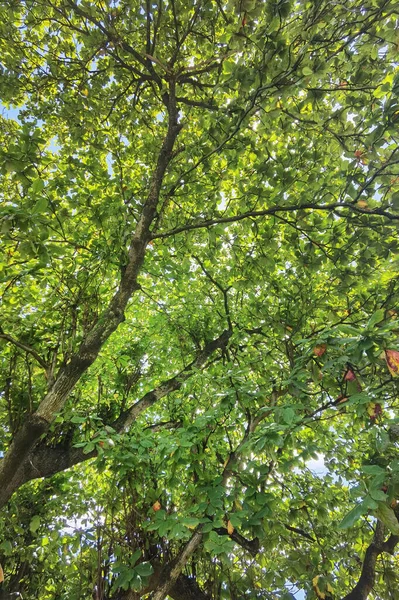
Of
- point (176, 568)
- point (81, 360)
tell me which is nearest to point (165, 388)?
point (81, 360)

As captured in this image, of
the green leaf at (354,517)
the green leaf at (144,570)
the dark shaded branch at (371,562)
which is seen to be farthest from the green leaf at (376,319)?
the dark shaded branch at (371,562)

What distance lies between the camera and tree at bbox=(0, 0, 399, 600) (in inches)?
104

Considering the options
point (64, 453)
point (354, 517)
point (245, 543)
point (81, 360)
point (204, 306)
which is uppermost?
point (204, 306)

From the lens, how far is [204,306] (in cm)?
607

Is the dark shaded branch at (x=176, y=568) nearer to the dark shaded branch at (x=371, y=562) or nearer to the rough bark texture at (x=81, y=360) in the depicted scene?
the rough bark texture at (x=81, y=360)

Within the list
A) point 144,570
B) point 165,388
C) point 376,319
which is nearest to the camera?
point 376,319

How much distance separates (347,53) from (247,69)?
999 mm

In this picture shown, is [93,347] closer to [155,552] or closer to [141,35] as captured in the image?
[155,552]

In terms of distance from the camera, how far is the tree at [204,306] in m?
2.63

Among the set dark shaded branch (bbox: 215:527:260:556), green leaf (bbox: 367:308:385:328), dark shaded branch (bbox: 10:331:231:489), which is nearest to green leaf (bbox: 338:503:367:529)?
green leaf (bbox: 367:308:385:328)

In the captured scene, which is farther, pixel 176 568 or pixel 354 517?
pixel 176 568

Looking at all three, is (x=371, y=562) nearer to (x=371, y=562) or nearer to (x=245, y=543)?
(x=371, y=562)

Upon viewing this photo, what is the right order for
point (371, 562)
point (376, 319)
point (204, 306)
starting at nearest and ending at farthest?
1. point (376, 319)
2. point (371, 562)
3. point (204, 306)

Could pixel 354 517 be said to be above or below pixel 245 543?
above
